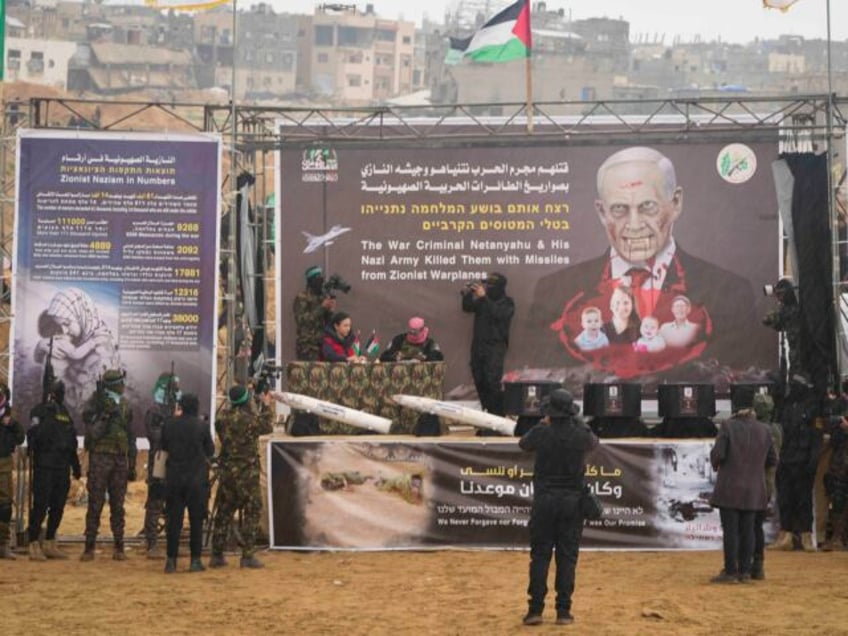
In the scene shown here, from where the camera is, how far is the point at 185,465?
45.8 ft

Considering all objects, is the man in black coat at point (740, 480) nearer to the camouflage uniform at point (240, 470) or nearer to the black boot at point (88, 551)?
the camouflage uniform at point (240, 470)

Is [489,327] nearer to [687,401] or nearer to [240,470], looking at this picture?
[687,401]

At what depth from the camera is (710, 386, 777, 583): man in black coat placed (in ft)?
42.7

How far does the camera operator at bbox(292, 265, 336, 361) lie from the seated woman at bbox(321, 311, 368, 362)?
49cm

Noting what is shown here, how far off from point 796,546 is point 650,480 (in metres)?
1.51

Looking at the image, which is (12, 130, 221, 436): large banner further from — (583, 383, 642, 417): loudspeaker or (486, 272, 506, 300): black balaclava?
(583, 383, 642, 417): loudspeaker

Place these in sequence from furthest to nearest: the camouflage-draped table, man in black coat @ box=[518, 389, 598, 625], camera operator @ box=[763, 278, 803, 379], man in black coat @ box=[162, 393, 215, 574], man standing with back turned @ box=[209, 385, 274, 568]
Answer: camera operator @ box=[763, 278, 803, 379]
the camouflage-draped table
man standing with back turned @ box=[209, 385, 274, 568]
man in black coat @ box=[162, 393, 215, 574]
man in black coat @ box=[518, 389, 598, 625]

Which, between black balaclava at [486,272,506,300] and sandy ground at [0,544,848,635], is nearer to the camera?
sandy ground at [0,544,848,635]

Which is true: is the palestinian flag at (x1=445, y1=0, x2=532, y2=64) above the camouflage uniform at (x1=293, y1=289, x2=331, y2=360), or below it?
above


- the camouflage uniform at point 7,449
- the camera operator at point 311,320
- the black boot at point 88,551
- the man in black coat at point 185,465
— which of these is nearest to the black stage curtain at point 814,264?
the camera operator at point 311,320

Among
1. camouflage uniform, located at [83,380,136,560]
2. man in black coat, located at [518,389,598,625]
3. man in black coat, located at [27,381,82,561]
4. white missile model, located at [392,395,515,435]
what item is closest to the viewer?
man in black coat, located at [518,389,598,625]

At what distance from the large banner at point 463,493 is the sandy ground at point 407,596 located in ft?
0.72

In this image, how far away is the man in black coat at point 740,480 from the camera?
1302 cm

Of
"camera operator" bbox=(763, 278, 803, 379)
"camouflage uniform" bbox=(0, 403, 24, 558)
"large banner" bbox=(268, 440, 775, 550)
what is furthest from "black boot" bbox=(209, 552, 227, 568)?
"camera operator" bbox=(763, 278, 803, 379)
